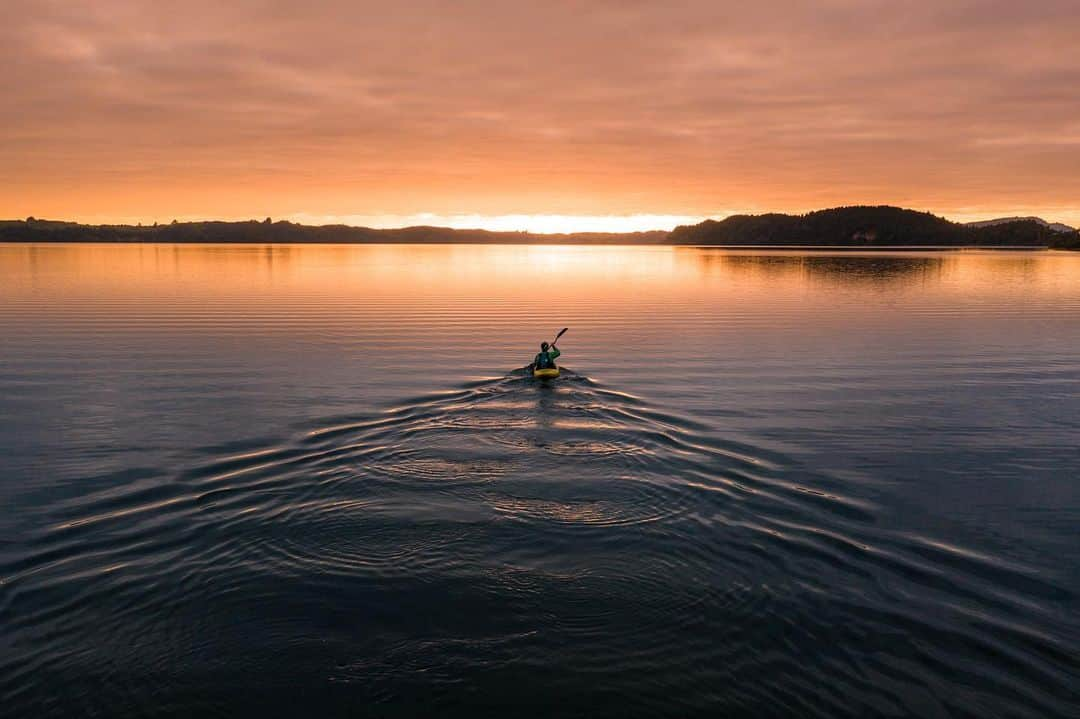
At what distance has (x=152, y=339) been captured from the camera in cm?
3831

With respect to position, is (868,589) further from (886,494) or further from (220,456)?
(220,456)

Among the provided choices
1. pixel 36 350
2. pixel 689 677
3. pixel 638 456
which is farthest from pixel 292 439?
pixel 36 350

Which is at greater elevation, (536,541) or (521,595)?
(536,541)

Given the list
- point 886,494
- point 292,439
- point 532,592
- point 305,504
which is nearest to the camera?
point 532,592

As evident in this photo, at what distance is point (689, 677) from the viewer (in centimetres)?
881

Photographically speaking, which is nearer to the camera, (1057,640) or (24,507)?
(1057,640)

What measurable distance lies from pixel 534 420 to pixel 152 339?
27.8 m

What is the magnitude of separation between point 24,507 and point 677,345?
30629 millimetres

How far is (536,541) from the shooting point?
12.6 meters

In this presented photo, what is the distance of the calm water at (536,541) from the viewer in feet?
28.6

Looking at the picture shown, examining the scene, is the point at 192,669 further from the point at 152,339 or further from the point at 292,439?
the point at 152,339

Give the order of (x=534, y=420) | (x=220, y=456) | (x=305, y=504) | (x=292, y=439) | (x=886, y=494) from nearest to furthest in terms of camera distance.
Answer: (x=305, y=504) → (x=886, y=494) → (x=220, y=456) → (x=292, y=439) → (x=534, y=420)

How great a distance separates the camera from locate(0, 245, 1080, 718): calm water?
8.70 meters

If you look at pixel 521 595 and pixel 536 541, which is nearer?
pixel 521 595
